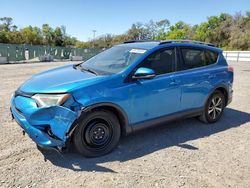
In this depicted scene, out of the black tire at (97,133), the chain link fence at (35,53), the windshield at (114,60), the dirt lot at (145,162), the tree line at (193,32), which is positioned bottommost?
the dirt lot at (145,162)

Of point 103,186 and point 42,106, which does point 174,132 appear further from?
point 42,106

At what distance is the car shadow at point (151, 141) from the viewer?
349 centimetres

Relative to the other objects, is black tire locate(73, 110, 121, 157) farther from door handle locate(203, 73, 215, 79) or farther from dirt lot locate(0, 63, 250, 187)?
door handle locate(203, 73, 215, 79)

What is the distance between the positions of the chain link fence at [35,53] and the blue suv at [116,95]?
2089 centimetres

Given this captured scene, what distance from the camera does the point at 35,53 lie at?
88.6ft

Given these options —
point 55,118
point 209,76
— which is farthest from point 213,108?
point 55,118

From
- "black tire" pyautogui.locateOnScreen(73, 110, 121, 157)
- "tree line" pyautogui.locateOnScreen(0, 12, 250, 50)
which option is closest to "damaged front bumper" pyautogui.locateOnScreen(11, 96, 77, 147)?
"black tire" pyautogui.locateOnScreen(73, 110, 121, 157)

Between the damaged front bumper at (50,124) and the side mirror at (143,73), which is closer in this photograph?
the damaged front bumper at (50,124)

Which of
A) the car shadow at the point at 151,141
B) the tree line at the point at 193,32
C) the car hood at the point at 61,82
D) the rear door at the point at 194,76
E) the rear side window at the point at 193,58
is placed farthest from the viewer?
the tree line at the point at 193,32

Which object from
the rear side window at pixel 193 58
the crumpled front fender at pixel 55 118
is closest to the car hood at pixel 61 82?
the crumpled front fender at pixel 55 118

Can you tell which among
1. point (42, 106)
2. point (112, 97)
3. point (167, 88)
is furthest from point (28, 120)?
point (167, 88)

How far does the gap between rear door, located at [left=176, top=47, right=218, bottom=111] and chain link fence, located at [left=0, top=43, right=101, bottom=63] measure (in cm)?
2110

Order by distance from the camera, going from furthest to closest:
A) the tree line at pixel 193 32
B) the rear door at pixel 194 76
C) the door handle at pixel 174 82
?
the tree line at pixel 193 32, the rear door at pixel 194 76, the door handle at pixel 174 82

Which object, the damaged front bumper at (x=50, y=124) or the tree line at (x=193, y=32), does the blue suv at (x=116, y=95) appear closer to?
the damaged front bumper at (x=50, y=124)
